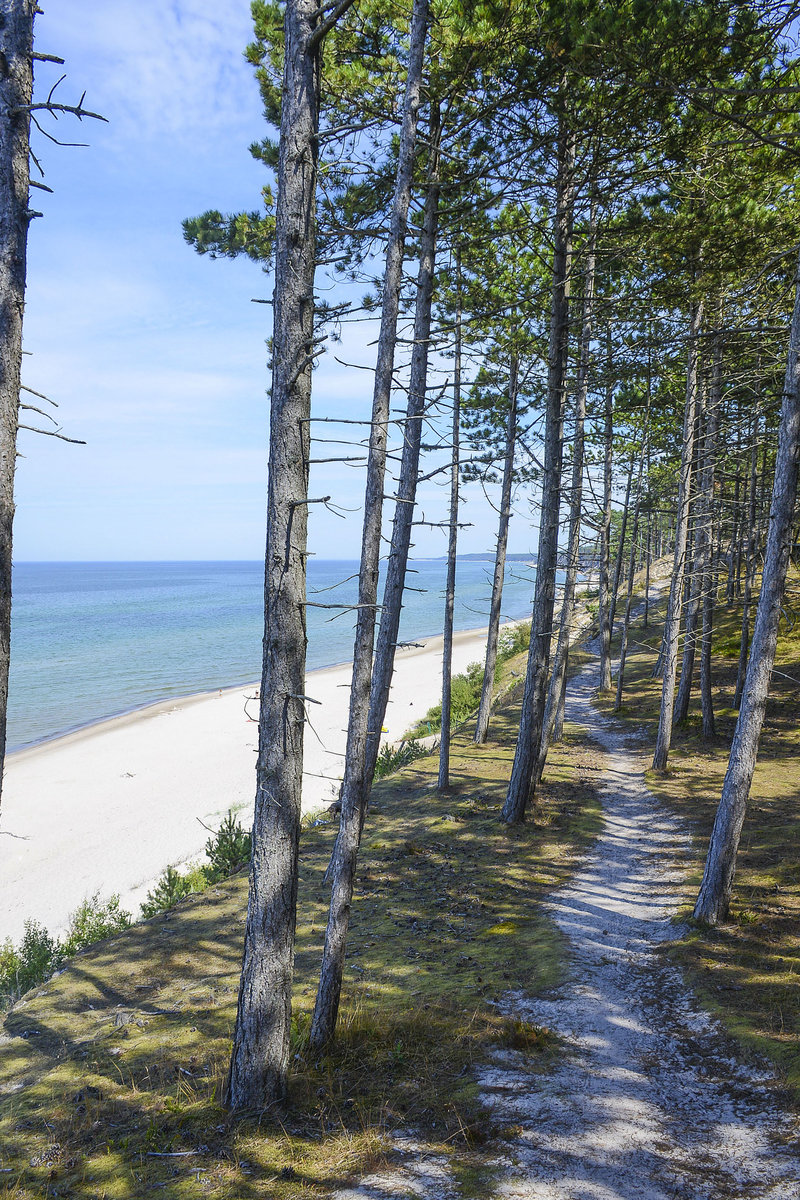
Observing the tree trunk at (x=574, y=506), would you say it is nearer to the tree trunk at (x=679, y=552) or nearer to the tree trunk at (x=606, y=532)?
the tree trunk at (x=606, y=532)

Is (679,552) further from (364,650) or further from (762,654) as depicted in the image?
(364,650)

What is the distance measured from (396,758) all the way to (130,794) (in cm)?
775

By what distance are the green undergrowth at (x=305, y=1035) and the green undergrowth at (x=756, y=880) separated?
154 cm

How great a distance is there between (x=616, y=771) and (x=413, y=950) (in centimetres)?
794

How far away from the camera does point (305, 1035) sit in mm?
5387

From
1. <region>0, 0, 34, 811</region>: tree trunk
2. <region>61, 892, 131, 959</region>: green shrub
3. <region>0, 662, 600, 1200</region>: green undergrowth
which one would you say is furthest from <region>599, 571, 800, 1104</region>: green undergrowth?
<region>61, 892, 131, 959</region>: green shrub

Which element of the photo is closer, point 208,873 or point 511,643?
point 208,873

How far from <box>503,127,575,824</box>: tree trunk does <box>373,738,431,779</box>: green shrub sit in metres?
5.37

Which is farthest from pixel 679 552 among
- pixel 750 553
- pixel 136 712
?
pixel 136 712

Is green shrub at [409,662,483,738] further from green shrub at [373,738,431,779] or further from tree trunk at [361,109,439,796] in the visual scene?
tree trunk at [361,109,439,796]

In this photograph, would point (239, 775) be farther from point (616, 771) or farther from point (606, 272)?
point (606, 272)

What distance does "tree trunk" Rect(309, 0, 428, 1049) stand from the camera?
528cm

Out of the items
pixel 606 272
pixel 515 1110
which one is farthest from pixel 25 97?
pixel 606 272

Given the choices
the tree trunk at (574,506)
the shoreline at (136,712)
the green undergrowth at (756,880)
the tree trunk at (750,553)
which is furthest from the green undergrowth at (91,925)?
the tree trunk at (750,553)
